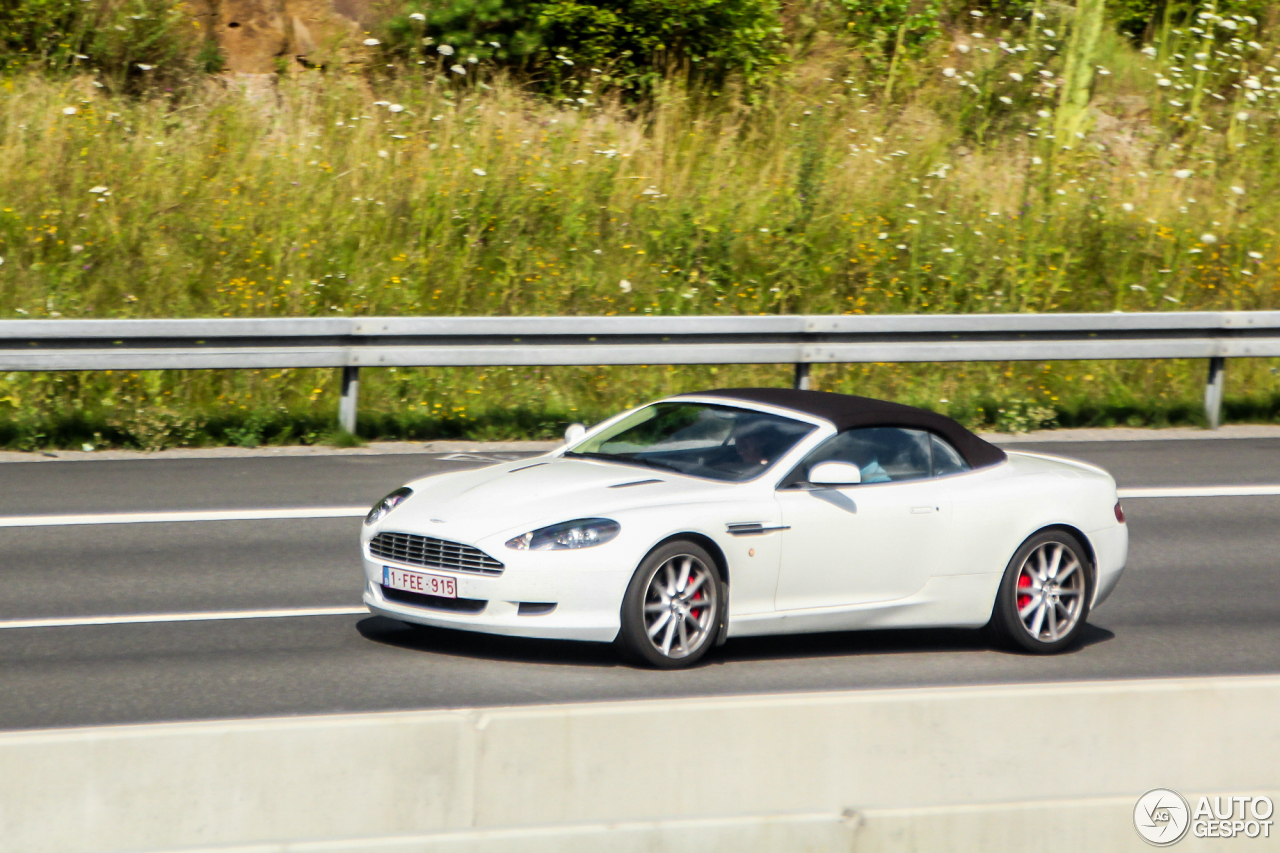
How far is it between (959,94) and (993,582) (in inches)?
592

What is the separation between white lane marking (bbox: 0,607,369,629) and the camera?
7.60 meters

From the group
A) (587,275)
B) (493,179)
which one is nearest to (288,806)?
(587,275)

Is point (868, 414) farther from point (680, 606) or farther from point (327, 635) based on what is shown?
point (327, 635)

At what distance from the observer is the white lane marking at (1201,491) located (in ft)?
39.0

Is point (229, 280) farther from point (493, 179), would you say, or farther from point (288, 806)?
point (288, 806)

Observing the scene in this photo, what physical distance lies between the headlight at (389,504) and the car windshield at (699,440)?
1.01 meters

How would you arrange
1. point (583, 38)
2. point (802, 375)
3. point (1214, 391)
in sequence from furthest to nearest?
point (583, 38) < point (1214, 391) < point (802, 375)

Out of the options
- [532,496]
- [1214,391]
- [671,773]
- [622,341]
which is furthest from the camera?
[1214,391]

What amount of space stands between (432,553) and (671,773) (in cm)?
286

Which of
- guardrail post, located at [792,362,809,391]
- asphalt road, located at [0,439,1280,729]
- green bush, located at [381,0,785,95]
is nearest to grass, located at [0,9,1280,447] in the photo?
green bush, located at [381,0,785,95]

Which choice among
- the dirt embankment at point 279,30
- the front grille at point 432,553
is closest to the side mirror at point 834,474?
the front grille at point 432,553

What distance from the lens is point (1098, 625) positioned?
849 cm

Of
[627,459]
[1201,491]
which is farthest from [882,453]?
[1201,491]

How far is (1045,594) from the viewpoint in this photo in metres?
7.90
